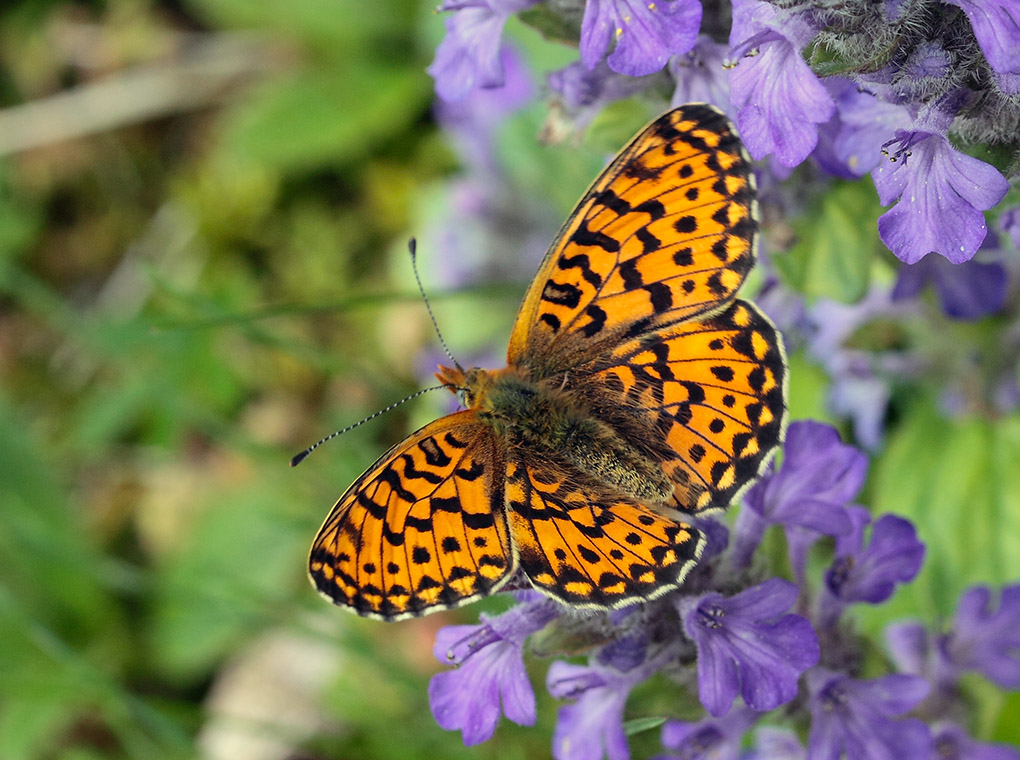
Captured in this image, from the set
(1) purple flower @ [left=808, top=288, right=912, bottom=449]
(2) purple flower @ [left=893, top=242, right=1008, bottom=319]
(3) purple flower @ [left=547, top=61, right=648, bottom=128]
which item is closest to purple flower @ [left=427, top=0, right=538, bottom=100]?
(3) purple flower @ [left=547, top=61, right=648, bottom=128]

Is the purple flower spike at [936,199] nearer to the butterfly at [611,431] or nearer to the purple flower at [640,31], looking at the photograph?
the butterfly at [611,431]

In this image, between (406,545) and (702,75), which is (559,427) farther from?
(702,75)

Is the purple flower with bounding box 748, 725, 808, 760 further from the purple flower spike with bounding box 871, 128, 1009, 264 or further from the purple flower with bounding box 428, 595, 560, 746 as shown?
the purple flower spike with bounding box 871, 128, 1009, 264

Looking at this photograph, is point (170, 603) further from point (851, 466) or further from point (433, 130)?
point (851, 466)

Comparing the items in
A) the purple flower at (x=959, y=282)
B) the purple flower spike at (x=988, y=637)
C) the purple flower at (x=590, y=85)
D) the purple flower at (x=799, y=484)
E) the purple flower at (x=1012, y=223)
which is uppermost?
the purple flower at (x=590, y=85)

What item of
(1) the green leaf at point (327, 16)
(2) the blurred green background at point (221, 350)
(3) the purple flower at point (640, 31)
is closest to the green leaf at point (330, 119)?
(2) the blurred green background at point (221, 350)

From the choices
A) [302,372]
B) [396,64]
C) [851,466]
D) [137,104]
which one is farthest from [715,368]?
[137,104]

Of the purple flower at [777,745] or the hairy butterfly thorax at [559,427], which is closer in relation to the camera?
the hairy butterfly thorax at [559,427]
